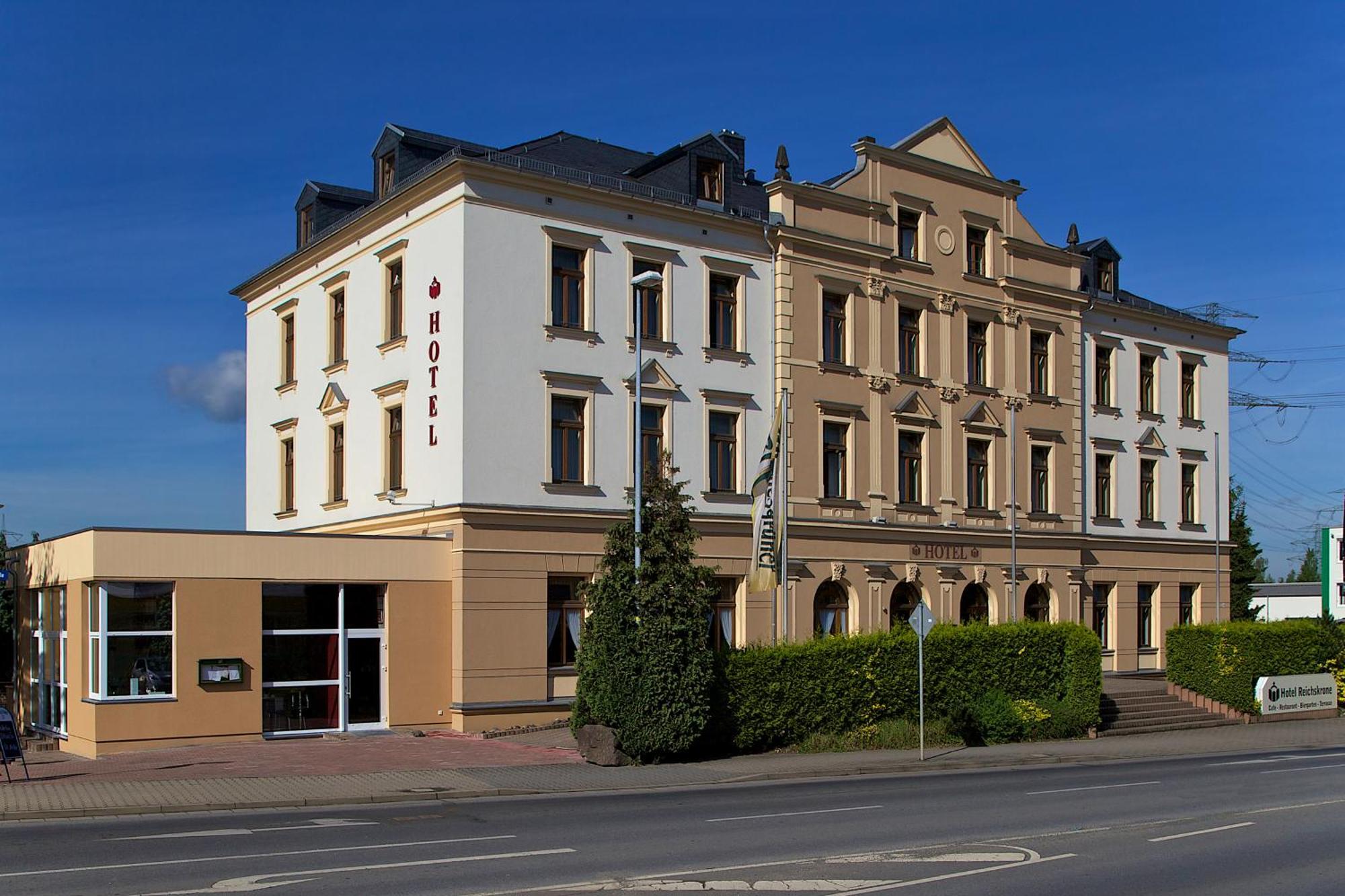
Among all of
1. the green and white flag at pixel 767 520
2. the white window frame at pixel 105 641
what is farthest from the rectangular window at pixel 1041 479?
the white window frame at pixel 105 641

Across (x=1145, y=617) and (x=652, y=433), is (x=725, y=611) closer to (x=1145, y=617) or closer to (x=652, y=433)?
(x=652, y=433)

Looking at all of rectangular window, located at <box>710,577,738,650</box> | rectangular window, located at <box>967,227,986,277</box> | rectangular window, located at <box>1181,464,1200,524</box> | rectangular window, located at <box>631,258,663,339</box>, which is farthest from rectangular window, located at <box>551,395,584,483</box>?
rectangular window, located at <box>1181,464,1200,524</box>

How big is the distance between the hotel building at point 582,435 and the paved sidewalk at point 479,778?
7.68 feet

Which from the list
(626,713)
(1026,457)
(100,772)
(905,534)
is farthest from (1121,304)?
(100,772)

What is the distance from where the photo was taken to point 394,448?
3139 centimetres

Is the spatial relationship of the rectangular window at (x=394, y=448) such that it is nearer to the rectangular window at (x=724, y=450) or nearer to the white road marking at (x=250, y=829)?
the rectangular window at (x=724, y=450)

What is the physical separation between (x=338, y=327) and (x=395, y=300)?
10.7ft

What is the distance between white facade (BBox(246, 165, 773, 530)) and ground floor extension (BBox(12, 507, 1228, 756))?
101 centimetres

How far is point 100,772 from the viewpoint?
71.0 ft

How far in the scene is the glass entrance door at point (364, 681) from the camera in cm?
2764

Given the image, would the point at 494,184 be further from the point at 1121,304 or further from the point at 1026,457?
the point at 1121,304

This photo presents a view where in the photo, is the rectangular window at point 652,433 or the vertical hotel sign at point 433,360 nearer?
the vertical hotel sign at point 433,360

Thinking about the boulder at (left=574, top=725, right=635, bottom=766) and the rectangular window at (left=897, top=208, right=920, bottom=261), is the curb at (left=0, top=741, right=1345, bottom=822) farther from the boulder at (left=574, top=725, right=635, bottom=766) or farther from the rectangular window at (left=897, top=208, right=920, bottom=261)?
the rectangular window at (left=897, top=208, right=920, bottom=261)

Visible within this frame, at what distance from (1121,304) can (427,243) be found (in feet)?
76.7
